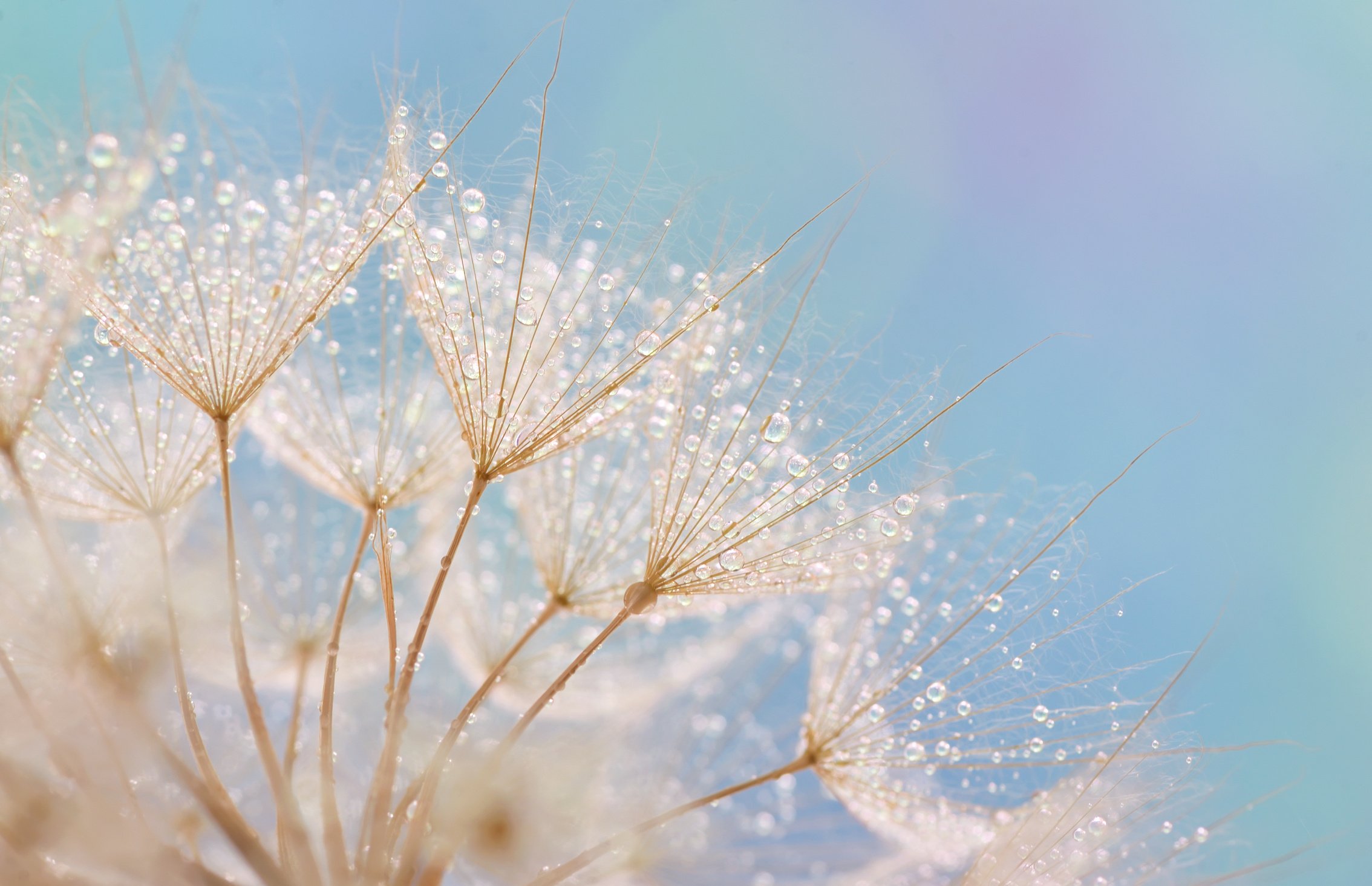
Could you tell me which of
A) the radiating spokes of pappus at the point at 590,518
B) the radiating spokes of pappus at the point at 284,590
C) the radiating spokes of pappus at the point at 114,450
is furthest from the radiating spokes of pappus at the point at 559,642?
the radiating spokes of pappus at the point at 114,450

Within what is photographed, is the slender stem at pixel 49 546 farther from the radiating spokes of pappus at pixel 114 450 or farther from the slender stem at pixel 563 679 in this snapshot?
the slender stem at pixel 563 679

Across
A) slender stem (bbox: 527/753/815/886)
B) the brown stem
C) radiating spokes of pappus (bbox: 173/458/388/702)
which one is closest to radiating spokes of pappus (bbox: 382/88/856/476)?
the brown stem

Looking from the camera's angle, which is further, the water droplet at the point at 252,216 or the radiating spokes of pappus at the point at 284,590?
the radiating spokes of pappus at the point at 284,590

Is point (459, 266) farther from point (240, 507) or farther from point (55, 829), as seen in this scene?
point (240, 507)

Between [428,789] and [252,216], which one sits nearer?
[428,789]

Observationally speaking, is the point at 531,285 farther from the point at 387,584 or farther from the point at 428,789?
the point at 428,789

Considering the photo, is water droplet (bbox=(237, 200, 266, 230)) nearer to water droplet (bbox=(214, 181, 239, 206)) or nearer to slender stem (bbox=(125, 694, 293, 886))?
water droplet (bbox=(214, 181, 239, 206))

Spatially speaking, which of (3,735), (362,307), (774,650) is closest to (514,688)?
(774,650)

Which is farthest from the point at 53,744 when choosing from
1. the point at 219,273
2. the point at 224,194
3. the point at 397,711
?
the point at 224,194
